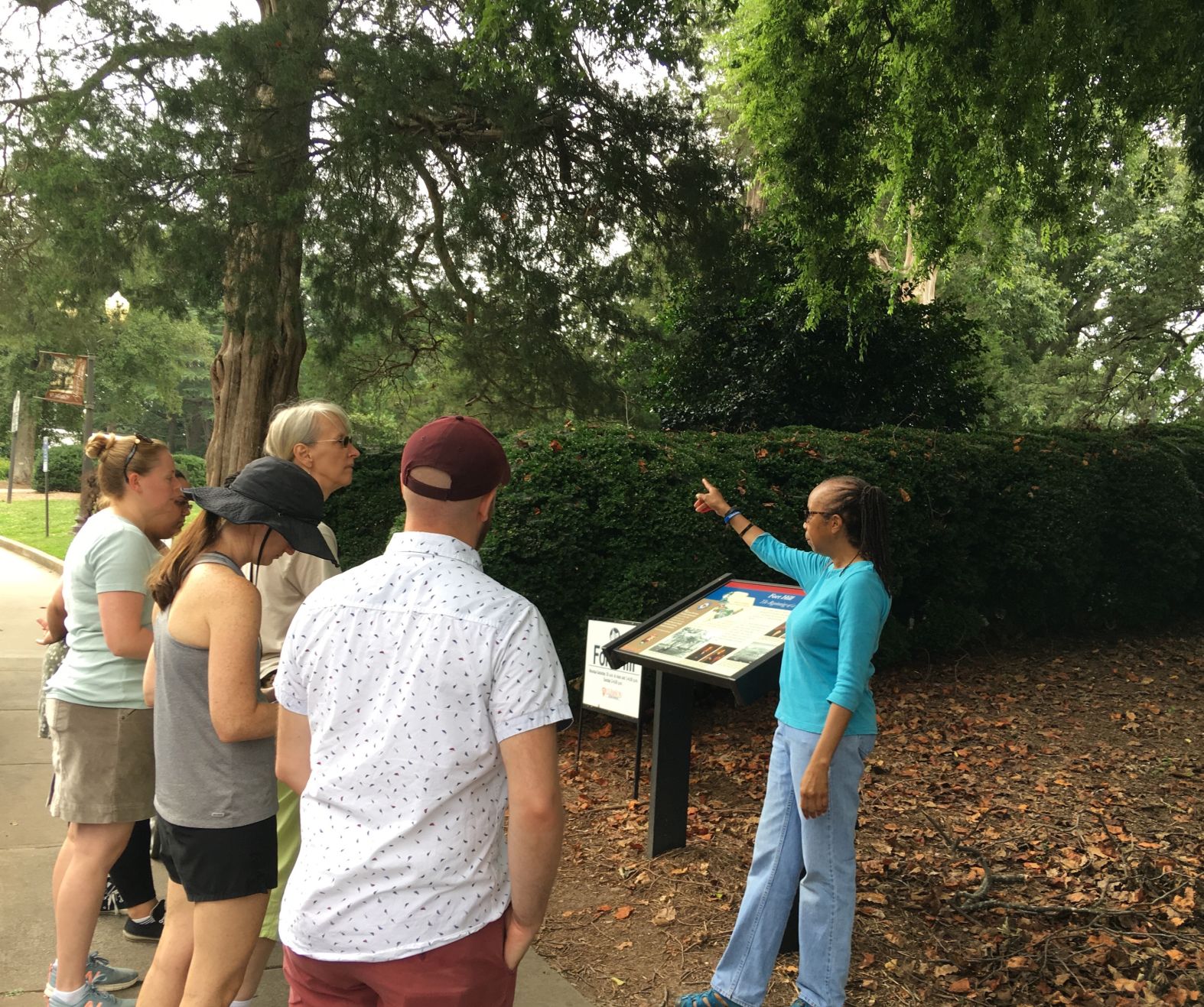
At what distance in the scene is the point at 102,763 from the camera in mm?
3371

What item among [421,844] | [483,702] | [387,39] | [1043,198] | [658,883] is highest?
[387,39]

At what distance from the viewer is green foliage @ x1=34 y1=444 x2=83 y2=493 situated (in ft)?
116

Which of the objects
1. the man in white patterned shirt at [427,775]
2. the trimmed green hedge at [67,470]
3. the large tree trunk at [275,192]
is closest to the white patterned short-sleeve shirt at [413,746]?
the man in white patterned shirt at [427,775]

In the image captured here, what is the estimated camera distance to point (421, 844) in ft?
5.87

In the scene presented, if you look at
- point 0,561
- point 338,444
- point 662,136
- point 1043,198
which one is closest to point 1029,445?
point 1043,198

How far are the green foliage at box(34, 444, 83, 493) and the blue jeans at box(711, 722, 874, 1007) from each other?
3648 centimetres

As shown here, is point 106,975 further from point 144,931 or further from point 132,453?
point 132,453

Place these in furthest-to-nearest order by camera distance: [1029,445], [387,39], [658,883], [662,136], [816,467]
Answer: [662,136]
[387,39]
[1029,445]
[816,467]
[658,883]

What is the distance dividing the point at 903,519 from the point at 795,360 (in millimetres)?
3228

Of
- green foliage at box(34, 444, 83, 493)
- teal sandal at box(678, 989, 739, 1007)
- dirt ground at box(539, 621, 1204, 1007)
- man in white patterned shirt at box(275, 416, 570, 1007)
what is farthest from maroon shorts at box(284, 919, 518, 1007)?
green foliage at box(34, 444, 83, 493)

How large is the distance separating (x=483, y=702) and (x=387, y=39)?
9.31 meters

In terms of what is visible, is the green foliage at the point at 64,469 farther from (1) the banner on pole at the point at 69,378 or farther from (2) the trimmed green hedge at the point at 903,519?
(2) the trimmed green hedge at the point at 903,519

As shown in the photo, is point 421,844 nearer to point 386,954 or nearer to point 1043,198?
point 386,954

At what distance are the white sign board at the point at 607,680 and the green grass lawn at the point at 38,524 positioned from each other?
565 inches
